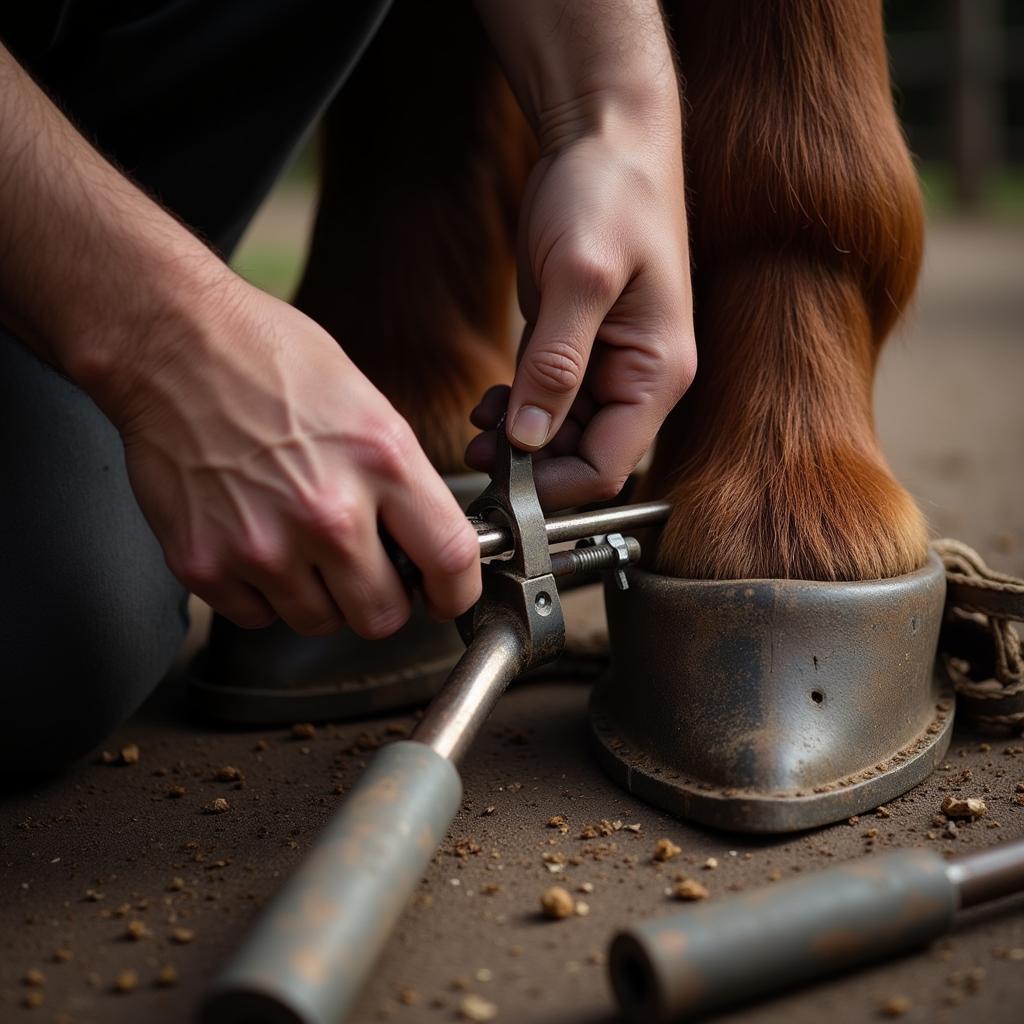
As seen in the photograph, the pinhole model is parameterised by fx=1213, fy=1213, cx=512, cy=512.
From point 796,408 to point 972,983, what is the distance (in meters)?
0.36

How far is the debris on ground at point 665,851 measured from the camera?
2.13 ft

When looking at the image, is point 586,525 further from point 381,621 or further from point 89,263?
point 89,263

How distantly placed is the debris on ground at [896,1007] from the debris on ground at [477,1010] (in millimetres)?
166

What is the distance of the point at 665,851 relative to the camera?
650 millimetres

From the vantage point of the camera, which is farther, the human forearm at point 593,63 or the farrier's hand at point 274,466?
the human forearm at point 593,63

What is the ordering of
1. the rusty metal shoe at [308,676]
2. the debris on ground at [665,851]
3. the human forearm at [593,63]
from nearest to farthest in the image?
1. the debris on ground at [665,851]
2. the human forearm at [593,63]
3. the rusty metal shoe at [308,676]

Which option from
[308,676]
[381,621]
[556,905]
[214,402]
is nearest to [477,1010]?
[556,905]

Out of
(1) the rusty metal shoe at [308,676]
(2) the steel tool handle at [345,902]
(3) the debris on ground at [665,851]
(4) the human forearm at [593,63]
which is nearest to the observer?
(2) the steel tool handle at [345,902]

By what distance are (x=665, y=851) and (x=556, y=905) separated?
84 millimetres

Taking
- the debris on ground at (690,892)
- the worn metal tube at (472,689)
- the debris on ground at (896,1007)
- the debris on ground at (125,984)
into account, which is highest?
the worn metal tube at (472,689)

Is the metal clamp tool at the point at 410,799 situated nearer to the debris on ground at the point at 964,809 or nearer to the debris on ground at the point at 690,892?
the debris on ground at the point at 690,892

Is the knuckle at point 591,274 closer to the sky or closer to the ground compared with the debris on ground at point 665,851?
closer to the sky

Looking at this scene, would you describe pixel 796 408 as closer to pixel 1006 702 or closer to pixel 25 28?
pixel 1006 702

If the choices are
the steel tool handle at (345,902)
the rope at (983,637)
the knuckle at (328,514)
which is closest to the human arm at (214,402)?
the knuckle at (328,514)
